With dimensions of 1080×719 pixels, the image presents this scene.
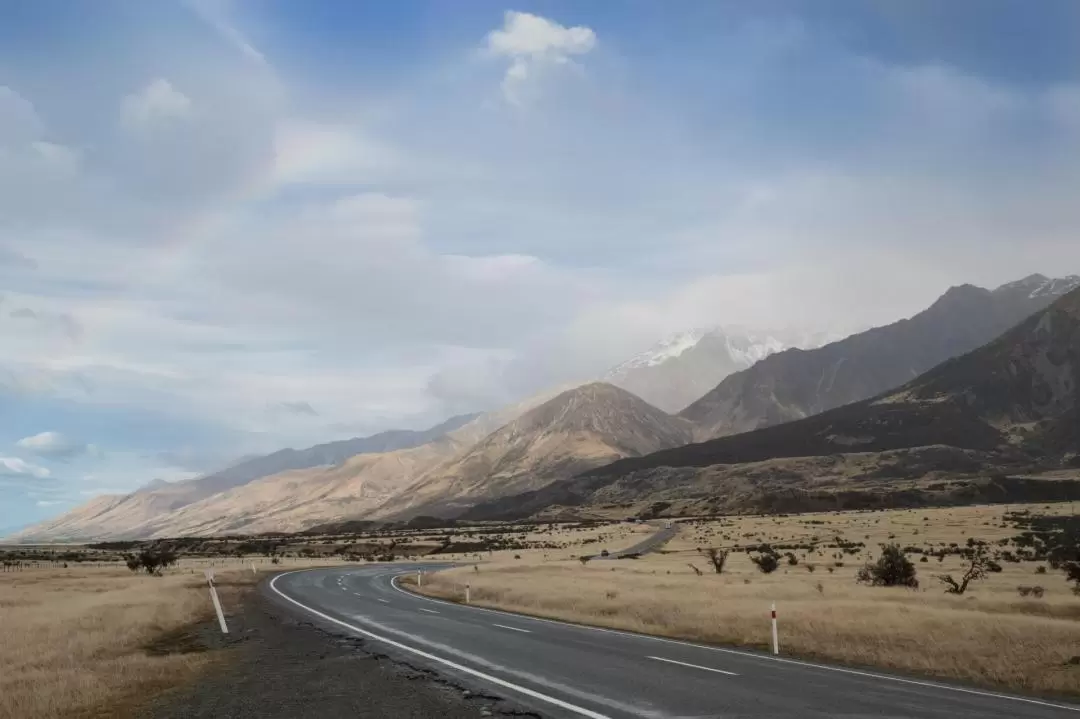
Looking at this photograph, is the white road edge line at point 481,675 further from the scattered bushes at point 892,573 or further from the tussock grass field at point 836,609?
the scattered bushes at point 892,573

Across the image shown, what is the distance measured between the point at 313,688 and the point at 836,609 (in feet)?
54.1

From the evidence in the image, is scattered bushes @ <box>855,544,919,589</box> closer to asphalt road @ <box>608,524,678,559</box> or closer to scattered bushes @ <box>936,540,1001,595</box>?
scattered bushes @ <box>936,540,1001,595</box>

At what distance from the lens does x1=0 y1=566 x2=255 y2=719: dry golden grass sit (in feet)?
46.8

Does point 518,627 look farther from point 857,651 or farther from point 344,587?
point 344,587

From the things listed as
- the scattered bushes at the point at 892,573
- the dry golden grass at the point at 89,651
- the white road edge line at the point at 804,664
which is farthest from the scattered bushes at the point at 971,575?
the dry golden grass at the point at 89,651

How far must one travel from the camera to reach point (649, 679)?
14469mm

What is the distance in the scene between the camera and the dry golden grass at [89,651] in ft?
46.8

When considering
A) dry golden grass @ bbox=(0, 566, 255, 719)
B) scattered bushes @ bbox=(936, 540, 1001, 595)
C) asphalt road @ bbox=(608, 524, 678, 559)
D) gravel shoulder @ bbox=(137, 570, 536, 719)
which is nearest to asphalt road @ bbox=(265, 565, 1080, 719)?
gravel shoulder @ bbox=(137, 570, 536, 719)

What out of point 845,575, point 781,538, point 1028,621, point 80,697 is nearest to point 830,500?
point 781,538

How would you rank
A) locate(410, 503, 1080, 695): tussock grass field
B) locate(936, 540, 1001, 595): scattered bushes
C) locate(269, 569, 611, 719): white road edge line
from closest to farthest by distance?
locate(269, 569, 611, 719): white road edge line, locate(410, 503, 1080, 695): tussock grass field, locate(936, 540, 1001, 595): scattered bushes

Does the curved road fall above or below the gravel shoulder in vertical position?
below

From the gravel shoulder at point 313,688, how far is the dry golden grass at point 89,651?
0.98 metres

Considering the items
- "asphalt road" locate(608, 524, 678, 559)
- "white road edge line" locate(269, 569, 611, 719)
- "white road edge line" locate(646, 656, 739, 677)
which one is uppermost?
"white road edge line" locate(269, 569, 611, 719)

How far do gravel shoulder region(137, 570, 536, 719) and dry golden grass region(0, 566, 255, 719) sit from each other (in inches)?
38.6
